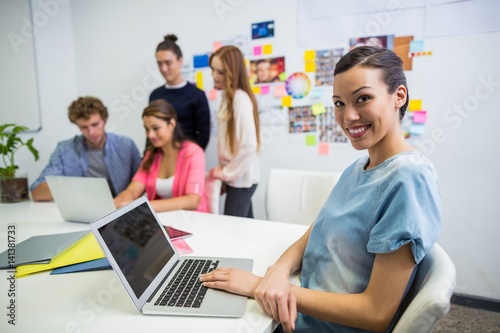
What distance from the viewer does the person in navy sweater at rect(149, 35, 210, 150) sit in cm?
240

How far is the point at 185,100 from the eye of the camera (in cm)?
243

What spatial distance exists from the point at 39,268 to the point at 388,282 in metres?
0.97

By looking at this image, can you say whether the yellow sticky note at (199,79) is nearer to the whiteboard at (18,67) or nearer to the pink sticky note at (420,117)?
the whiteboard at (18,67)

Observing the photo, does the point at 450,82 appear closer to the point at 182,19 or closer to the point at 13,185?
the point at 182,19

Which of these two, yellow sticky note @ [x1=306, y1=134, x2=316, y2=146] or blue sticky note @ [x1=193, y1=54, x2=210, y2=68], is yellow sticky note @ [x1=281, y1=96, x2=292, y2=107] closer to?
yellow sticky note @ [x1=306, y1=134, x2=316, y2=146]

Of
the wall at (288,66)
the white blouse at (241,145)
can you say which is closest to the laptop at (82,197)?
the white blouse at (241,145)

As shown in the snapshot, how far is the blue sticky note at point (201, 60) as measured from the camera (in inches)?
108

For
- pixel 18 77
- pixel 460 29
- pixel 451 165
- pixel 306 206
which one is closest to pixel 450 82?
pixel 460 29

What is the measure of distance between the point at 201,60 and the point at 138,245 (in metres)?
2.18

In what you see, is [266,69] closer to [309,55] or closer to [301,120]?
[309,55]

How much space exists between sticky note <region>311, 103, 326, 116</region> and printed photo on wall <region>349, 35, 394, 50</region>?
45cm

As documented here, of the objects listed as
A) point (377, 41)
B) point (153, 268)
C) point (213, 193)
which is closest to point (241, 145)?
point (213, 193)

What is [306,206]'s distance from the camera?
1722 mm

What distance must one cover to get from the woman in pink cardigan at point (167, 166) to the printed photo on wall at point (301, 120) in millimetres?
886
